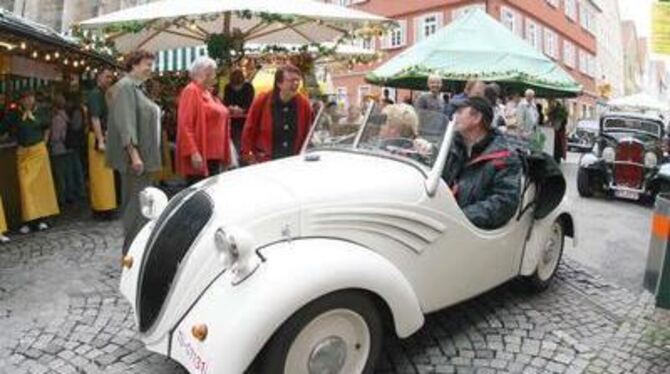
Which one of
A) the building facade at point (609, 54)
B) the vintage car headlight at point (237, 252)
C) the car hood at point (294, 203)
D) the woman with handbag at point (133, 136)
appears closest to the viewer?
the vintage car headlight at point (237, 252)

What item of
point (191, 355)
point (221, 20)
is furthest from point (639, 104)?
point (191, 355)

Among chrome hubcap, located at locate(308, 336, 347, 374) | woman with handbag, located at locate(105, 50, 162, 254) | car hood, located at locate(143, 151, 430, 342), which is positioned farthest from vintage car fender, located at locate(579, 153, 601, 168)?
chrome hubcap, located at locate(308, 336, 347, 374)

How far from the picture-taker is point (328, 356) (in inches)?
131

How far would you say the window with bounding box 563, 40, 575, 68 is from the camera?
40969 mm

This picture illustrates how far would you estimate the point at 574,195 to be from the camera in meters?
11.5

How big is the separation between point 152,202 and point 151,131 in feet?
5.55

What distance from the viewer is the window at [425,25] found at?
103 feet

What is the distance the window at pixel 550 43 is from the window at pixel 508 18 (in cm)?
604

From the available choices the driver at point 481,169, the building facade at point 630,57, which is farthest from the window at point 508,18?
the building facade at point 630,57

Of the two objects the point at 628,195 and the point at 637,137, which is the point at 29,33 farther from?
the point at 637,137

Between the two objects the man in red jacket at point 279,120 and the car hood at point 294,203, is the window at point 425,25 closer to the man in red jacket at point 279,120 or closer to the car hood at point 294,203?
the man in red jacket at point 279,120

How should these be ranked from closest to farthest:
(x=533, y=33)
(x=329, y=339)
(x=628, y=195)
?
(x=329, y=339) → (x=628, y=195) → (x=533, y=33)

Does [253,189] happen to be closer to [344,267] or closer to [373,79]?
[344,267]

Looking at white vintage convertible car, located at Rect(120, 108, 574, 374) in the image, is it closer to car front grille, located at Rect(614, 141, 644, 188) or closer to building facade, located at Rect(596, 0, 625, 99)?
car front grille, located at Rect(614, 141, 644, 188)
